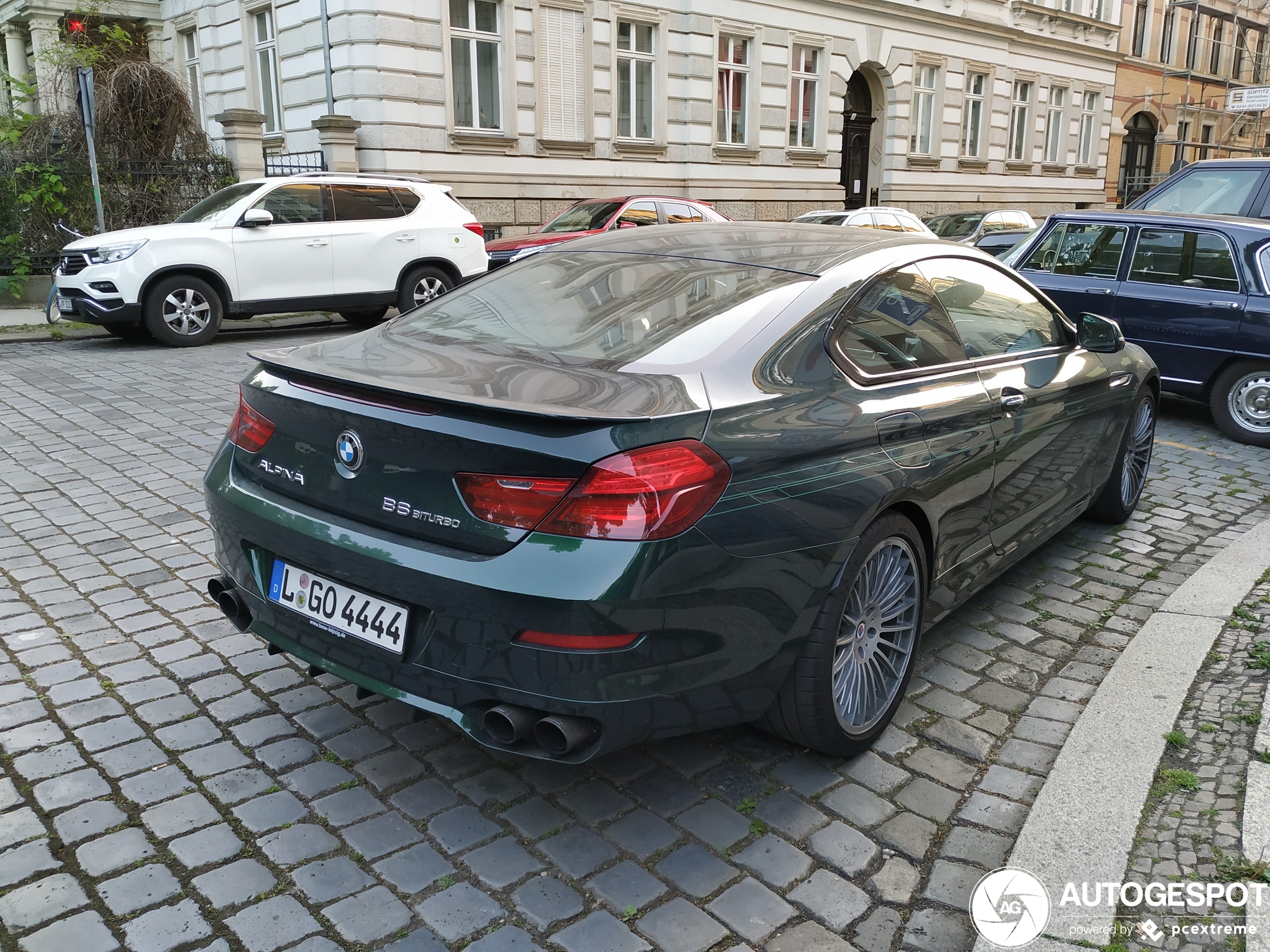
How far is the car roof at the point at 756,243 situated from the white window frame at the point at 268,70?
18.5 meters

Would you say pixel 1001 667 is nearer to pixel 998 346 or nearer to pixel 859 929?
pixel 998 346

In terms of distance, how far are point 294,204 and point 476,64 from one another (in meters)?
8.61

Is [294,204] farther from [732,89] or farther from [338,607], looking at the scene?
[732,89]

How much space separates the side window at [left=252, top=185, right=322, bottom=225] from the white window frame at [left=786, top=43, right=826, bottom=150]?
51.2 ft

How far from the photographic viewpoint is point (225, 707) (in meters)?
3.52

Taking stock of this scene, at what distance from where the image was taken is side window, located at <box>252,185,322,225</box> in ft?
38.9

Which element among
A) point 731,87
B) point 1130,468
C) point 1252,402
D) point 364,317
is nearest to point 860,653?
point 1130,468

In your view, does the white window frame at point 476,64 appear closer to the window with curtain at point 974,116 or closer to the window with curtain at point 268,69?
the window with curtain at point 268,69

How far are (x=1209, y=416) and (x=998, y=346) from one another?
19.8 feet

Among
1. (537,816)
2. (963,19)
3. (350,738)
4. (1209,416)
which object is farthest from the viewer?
(963,19)

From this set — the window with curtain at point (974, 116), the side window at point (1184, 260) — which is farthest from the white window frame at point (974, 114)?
the side window at point (1184, 260)

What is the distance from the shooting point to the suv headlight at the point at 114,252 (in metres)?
10.8

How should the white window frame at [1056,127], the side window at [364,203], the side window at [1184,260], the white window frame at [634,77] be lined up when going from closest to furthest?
1. the side window at [1184,260]
2. the side window at [364,203]
3. the white window frame at [634,77]
4. the white window frame at [1056,127]

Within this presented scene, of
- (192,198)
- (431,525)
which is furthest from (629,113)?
(431,525)
